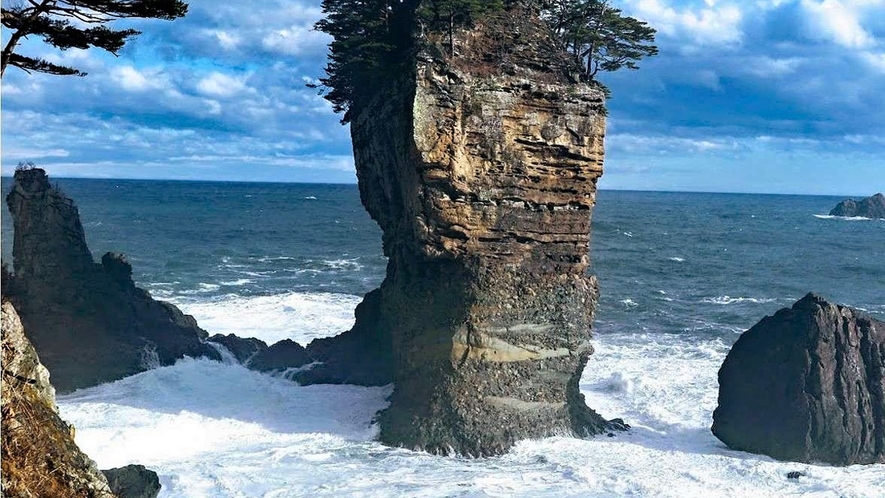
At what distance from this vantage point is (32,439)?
7301 mm

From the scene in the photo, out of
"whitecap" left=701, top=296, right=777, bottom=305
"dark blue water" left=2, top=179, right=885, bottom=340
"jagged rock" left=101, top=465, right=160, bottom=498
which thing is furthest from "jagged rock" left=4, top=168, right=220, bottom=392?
"whitecap" left=701, top=296, right=777, bottom=305

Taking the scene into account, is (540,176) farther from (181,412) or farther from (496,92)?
(181,412)

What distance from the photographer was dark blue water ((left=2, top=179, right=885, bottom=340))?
141 feet

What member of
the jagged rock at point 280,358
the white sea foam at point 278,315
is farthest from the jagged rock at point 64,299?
the white sea foam at point 278,315

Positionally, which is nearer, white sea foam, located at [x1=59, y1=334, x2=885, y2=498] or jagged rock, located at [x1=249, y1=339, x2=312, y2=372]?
white sea foam, located at [x1=59, y1=334, x2=885, y2=498]

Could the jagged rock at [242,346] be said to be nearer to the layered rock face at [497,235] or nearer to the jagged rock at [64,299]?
the jagged rock at [64,299]

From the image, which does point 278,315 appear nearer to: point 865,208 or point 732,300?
point 732,300

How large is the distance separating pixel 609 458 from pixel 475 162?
851cm

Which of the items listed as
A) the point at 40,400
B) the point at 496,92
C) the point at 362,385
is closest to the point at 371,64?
the point at 496,92

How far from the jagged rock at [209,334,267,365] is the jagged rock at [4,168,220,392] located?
1.84 metres

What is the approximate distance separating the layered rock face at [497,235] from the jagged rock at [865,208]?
397ft

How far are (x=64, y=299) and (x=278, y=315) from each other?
1264cm

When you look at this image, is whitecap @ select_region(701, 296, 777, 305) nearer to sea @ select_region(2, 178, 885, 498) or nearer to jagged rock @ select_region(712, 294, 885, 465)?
sea @ select_region(2, 178, 885, 498)

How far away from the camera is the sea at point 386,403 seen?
A: 60.9ft
